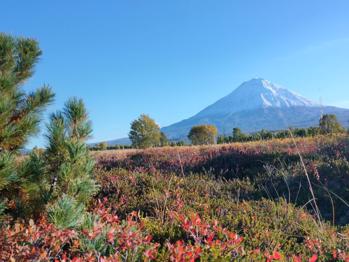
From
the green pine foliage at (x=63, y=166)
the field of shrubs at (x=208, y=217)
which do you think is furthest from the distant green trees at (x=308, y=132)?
the green pine foliage at (x=63, y=166)

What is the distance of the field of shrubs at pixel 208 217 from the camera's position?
326cm

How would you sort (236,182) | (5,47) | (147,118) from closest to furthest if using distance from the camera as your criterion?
1. (5,47)
2. (236,182)
3. (147,118)

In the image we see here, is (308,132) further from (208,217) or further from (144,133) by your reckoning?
(144,133)

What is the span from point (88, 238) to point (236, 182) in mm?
5827

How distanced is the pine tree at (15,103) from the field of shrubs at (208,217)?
23.7 inches

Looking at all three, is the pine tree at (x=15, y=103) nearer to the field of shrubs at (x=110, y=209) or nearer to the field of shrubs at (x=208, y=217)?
the field of shrubs at (x=110, y=209)

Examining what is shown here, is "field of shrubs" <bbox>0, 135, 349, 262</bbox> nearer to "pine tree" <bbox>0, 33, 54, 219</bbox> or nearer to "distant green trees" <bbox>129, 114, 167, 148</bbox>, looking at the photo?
"pine tree" <bbox>0, 33, 54, 219</bbox>

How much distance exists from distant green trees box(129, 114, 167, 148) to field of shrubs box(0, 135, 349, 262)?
4269cm

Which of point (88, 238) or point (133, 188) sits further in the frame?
point (133, 188)

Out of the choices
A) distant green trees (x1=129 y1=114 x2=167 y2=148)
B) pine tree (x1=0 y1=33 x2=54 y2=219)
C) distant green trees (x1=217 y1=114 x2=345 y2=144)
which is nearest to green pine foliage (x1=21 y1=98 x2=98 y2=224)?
pine tree (x1=0 y1=33 x2=54 y2=219)

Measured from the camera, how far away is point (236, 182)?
8711mm

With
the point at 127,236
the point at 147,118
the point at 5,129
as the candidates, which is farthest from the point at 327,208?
the point at 147,118

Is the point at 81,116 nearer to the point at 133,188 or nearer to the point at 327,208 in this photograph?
the point at 133,188

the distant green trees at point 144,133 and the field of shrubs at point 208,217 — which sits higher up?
the distant green trees at point 144,133
